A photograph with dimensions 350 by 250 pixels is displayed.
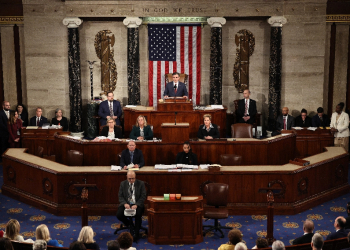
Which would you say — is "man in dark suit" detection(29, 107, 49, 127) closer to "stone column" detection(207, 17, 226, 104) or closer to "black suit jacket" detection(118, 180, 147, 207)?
"stone column" detection(207, 17, 226, 104)

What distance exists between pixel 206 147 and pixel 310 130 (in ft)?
10.8

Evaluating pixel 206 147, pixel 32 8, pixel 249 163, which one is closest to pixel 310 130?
pixel 249 163

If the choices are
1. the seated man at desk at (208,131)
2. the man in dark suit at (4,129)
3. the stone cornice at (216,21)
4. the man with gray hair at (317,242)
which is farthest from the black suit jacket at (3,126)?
the man with gray hair at (317,242)

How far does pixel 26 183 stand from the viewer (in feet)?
36.2

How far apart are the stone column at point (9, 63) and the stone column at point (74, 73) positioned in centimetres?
200

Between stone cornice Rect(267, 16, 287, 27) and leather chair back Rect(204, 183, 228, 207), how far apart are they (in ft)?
25.1

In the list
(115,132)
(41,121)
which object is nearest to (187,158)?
(115,132)

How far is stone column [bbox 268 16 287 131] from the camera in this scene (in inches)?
603

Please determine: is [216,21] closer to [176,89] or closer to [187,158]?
[176,89]

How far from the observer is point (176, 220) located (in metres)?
8.75

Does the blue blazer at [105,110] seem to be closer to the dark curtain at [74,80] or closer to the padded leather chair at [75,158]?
the dark curtain at [74,80]

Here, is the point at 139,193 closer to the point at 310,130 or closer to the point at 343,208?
the point at 343,208

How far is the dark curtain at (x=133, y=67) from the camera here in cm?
1542

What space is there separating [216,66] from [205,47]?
33.9 inches
